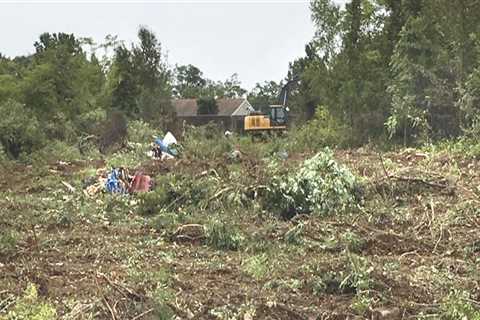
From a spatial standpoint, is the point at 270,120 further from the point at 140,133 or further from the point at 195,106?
the point at 195,106

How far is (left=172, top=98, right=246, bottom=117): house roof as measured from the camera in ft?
186

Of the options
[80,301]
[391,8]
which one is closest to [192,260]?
[80,301]

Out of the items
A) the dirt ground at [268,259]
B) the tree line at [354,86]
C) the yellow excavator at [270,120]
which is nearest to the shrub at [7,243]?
the dirt ground at [268,259]

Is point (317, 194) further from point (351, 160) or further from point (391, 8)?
point (391, 8)

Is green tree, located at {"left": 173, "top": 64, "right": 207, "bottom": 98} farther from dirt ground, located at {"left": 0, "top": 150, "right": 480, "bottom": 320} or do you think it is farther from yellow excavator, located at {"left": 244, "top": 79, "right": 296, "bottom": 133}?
dirt ground, located at {"left": 0, "top": 150, "right": 480, "bottom": 320}

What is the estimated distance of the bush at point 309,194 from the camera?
29.9 ft

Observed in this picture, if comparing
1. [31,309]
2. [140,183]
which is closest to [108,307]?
[31,309]

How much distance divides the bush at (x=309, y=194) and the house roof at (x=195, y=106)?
4492 centimetres

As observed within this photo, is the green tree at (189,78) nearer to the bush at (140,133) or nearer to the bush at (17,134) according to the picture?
the bush at (140,133)

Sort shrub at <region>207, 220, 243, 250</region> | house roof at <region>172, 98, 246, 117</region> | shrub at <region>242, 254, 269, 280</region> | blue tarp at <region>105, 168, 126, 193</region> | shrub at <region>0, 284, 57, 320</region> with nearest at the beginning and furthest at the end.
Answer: shrub at <region>0, 284, 57, 320</region>, shrub at <region>242, 254, 269, 280</region>, shrub at <region>207, 220, 243, 250</region>, blue tarp at <region>105, 168, 126, 193</region>, house roof at <region>172, 98, 246, 117</region>

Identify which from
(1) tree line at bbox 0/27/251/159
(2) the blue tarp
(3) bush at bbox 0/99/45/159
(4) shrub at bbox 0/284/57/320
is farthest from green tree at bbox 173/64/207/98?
(4) shrub at bbox 0/284/57/320

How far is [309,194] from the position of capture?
9.24 metres

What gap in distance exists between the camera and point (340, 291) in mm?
5398

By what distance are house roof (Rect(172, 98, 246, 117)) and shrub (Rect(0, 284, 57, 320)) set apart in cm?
4938
